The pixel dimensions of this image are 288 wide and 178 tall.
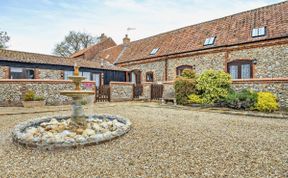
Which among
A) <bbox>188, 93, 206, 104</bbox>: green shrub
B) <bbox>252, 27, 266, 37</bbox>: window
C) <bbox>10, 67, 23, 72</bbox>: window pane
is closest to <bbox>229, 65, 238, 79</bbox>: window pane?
<bbox>252, 27, 266, 37</bbox>: window

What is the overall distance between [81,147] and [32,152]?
917mm

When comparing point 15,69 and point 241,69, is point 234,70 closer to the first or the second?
point 241,69

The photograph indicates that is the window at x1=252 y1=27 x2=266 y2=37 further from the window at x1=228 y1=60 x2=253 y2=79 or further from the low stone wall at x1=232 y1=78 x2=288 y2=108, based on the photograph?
the low stone wall at x1=232 y1=78 x2=288 y2=108

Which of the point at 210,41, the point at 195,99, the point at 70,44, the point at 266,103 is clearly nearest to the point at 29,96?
the point at 195,99

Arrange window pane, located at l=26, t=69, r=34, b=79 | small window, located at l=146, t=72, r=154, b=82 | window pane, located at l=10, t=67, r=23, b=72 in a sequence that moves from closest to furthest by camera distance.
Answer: window pane, located at l=10, t=67, r=23, b=72
window pane, located at l=26, t=69, r=34, b=79
small window, located at l=146, t=72, r=154, b=82

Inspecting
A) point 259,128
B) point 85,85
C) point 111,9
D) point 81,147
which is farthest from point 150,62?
point 81,147

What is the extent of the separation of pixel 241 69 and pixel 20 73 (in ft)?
51.8

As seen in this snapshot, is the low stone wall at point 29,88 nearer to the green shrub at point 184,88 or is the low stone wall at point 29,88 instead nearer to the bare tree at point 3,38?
the green shrub at point 184,88

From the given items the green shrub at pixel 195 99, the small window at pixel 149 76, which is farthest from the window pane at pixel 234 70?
the small window at pixel 149 76

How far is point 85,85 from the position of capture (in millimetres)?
12836

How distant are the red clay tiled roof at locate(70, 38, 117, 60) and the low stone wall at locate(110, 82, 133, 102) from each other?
13189mm

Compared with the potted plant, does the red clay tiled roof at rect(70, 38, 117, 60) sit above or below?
above

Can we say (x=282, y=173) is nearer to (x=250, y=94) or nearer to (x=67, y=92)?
(x=67, y=92)

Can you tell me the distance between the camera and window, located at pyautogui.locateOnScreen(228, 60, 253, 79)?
12586 mm
